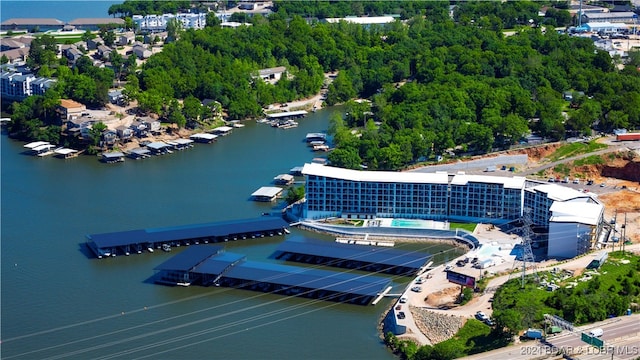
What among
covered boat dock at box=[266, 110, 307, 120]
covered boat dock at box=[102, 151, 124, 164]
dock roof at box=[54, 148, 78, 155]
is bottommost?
covered boat dock at box=[102, 151, 124, 164]

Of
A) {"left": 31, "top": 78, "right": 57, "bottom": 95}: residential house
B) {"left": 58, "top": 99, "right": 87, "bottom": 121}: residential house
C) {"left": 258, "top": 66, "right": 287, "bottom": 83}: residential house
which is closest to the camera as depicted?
{"left": 58, "top": 99, "right": 87, "bottom": 121}: residential house

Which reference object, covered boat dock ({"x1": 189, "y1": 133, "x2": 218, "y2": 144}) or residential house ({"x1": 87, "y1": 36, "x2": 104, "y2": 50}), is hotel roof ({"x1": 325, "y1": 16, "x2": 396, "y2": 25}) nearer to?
residential house ({"x1": 87, "y1": 36, "x2": 104, "y2": 50})

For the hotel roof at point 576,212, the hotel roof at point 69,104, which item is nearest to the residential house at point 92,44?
the hotel roof at point 69,104

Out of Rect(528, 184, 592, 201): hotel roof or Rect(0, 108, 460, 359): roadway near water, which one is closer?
Rect(0, 108, 460, 359): roadway near water

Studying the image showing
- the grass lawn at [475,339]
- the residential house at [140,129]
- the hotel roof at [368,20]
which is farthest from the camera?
the hotel roof at [368,20]

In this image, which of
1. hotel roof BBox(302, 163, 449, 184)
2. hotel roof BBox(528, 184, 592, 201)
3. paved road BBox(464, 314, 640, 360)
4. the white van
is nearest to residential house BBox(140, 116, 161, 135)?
hotel roof BBox(302, 163, 449, 184)

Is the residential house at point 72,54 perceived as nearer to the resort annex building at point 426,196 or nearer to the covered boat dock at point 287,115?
the covered boat dock at point 287,115

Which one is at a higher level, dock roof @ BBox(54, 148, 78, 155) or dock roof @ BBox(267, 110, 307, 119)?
dock roof @ BBox(267, 110, 307, 119)

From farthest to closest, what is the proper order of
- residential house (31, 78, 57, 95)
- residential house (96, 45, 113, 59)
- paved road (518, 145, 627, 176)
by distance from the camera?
residential house (96, 45, 113, 59) < residential house (31, 78, 57, 95) < paved road (518, 145, 627, 176)
